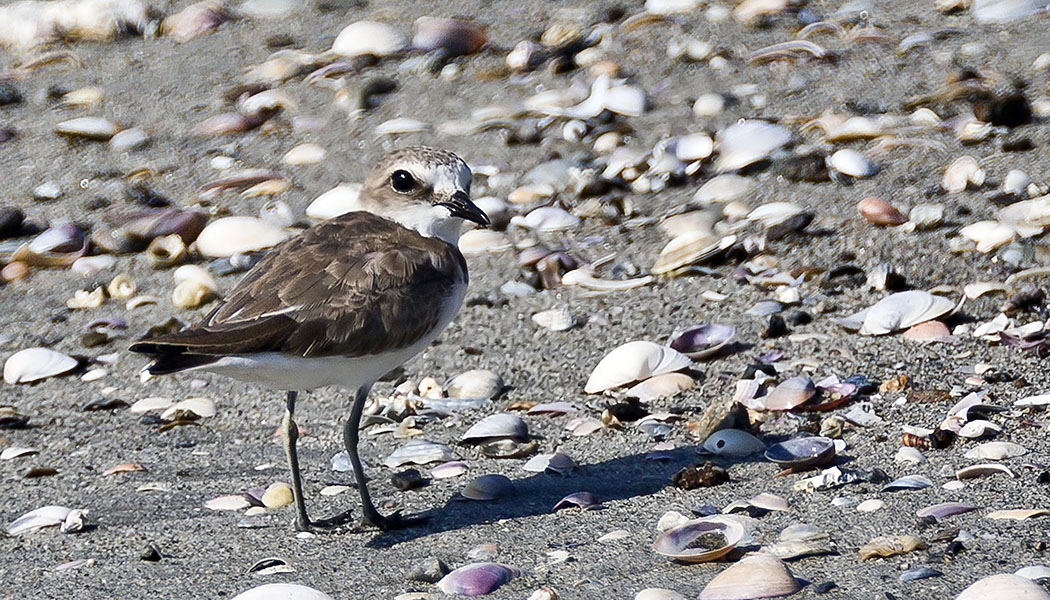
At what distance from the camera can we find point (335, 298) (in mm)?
3230

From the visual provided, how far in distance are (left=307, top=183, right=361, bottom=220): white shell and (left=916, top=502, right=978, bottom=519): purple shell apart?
2.98 meters

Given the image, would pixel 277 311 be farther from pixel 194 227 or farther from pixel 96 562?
pixel 194 227

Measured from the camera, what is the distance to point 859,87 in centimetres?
575

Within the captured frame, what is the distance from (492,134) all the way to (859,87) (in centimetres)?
157

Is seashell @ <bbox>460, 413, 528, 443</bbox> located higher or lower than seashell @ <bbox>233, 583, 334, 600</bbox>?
lower

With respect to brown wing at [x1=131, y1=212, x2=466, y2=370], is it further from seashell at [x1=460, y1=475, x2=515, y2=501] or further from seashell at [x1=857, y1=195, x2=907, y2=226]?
seashell at [x1=857, y1=195, x2=907, y2=226]

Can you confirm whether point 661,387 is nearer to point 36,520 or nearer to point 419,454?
point 419,454

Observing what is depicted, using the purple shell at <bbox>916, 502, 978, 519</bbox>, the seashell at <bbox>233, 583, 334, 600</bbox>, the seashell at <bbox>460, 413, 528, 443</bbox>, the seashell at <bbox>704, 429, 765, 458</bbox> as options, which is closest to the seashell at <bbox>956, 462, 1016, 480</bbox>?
the purple shell at <bbox>916, 502, 978, 519</bbox>

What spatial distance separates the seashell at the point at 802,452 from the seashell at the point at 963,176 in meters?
1.85

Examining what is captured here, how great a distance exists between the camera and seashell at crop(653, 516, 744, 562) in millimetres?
2758

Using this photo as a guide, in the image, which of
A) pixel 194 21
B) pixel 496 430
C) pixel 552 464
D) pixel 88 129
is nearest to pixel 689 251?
pixel 496 430

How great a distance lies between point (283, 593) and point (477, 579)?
0.39 m

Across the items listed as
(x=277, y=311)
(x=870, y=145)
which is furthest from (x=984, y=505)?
(x=870, y=145)

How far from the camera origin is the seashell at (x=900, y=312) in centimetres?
411
